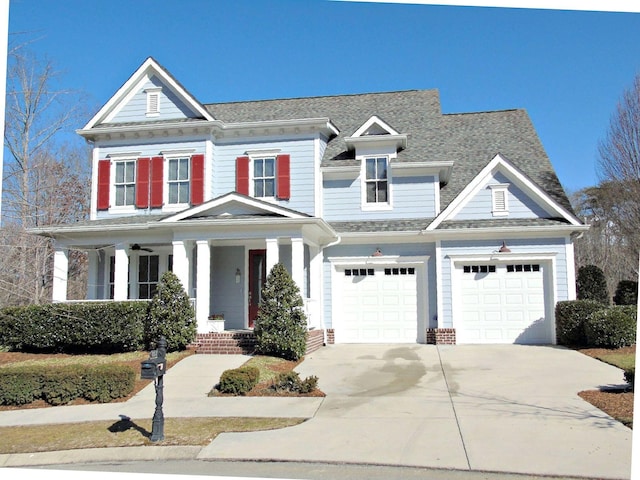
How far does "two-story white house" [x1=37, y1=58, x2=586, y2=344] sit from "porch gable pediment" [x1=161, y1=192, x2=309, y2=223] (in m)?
0.05

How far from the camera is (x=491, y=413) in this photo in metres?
8.45

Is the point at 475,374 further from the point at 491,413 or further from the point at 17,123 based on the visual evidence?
the point at 17,123

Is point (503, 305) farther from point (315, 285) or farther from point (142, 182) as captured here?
point (142, 182)

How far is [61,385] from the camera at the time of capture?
10336mm

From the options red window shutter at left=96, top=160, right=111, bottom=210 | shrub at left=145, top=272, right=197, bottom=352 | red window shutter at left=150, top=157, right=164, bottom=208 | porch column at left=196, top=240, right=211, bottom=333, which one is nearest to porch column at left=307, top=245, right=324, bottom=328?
porch column at left=196, top=240, right=211, bottom=333

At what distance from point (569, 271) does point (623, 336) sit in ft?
9.21

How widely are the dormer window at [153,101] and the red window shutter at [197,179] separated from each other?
226cm

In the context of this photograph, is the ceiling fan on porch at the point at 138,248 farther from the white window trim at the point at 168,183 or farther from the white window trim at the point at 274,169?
the white window trim at the point at 274,169

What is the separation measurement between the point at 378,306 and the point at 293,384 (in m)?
7.68

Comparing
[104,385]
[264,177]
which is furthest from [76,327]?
[264,177]

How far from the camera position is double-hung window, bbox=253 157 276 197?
720 inches

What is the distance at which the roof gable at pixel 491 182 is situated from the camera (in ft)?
55.9

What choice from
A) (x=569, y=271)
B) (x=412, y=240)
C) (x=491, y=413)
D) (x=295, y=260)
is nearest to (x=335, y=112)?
(x=412, y=240)

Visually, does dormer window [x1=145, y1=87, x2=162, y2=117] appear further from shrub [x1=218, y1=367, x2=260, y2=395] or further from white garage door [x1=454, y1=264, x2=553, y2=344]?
white garage door [x1=454, y1=264, x2=553, y2=344]
